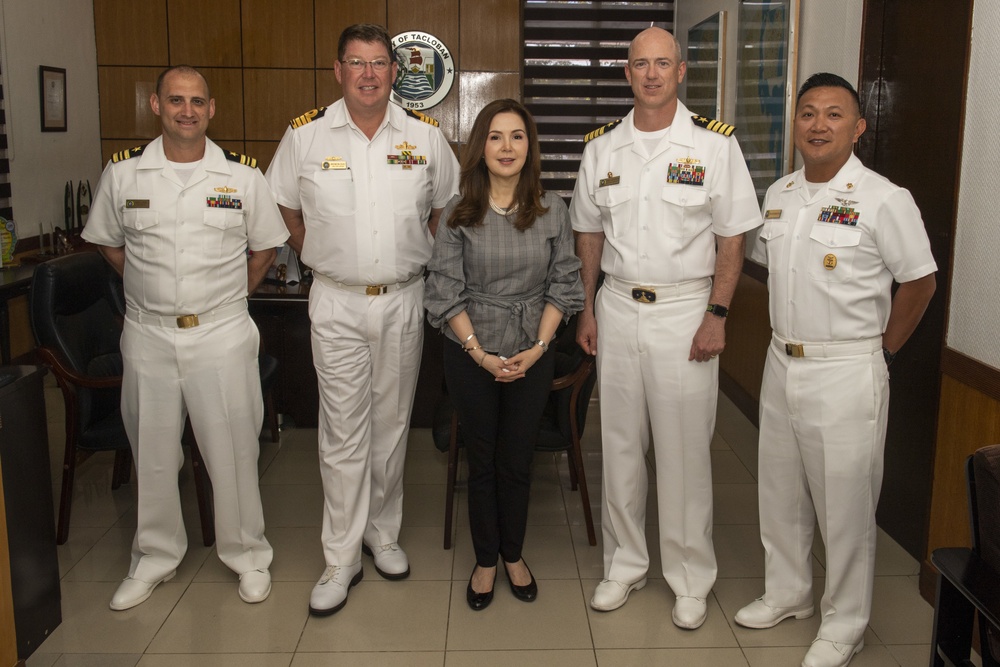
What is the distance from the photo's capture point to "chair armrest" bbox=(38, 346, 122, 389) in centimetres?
352

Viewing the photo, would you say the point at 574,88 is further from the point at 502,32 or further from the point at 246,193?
the point at 246,193

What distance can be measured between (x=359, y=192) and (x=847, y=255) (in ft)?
5.06

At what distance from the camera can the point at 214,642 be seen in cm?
285

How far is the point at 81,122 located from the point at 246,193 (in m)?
4.22

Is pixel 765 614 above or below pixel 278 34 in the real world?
below

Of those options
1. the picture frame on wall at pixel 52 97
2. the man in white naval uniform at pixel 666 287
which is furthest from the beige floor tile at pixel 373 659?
the picture frame on wall at pixel 52 97

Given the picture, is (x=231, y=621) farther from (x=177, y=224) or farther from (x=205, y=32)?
(x=205, y=32)

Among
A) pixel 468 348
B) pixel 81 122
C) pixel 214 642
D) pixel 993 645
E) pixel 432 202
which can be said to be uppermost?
pixel 81 122

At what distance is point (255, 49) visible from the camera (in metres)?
6.86

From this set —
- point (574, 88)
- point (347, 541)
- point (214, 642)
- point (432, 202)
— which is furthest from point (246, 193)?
point (574, 88)

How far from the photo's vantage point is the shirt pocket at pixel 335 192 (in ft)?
9.96

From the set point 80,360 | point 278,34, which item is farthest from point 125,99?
point 80,360

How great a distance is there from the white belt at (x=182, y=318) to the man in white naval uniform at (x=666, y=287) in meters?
1.21

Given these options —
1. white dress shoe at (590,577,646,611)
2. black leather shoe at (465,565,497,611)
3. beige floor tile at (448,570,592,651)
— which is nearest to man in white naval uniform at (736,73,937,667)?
white dress shoe at (590,577,646,611)
